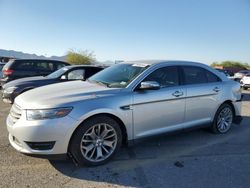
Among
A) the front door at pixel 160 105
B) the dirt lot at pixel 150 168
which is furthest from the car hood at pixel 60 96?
the dirt lot at pixel 150 168

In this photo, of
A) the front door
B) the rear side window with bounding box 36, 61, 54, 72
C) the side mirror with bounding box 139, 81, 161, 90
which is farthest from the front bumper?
the rear side window with bounding box 36, 61, 54, 72

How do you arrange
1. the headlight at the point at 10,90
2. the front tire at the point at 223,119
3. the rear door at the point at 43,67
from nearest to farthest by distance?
the front tire at the point at 223,119 < the headlight at the point at 10,90 < the rear door at the point at 43,67

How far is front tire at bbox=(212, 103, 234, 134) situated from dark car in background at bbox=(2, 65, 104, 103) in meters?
4.92

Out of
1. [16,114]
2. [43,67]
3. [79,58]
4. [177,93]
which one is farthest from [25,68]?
[79,58]

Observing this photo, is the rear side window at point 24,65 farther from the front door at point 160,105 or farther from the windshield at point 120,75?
the front door at point 160,105

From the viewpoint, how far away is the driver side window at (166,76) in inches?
194

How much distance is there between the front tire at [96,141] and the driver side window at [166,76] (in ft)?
3.46

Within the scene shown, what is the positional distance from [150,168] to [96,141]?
900 mm

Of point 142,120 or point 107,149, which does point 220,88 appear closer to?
point 142,120

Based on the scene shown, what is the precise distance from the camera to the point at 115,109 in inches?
167

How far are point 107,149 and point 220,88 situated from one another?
2.93 metres

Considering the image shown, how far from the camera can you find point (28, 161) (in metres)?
4.33

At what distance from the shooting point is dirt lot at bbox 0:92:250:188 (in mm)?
3717

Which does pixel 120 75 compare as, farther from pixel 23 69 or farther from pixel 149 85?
pixel 23 69
